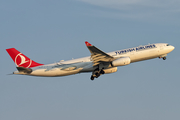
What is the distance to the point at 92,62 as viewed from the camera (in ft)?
171

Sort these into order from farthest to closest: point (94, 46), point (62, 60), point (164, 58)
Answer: point (164, 58) → point (62, 60) → point (94, 46)

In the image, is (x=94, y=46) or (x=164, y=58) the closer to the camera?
(x=94, y=46)

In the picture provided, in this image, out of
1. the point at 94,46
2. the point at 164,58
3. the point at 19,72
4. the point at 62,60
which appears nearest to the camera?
the point at 94,46

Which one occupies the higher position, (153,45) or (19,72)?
(153,45)

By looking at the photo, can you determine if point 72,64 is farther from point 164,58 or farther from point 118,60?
point 164,58

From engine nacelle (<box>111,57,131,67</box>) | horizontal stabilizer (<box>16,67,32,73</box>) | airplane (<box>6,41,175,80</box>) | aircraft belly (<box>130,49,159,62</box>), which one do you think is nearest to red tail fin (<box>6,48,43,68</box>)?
airplane (<box>6,41,175,80</box>)

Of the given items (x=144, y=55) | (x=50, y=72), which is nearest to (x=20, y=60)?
(x=50, y=72)

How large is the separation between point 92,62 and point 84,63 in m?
1.68

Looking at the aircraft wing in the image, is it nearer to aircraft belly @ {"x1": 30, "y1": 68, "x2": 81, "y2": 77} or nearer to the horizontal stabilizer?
aircraft belly @ {"x1": 30, "y1": 68, "x2": 81, "y2": 77}

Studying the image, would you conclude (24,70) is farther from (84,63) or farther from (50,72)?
(84,63)

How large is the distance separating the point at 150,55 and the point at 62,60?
18884 millimetres

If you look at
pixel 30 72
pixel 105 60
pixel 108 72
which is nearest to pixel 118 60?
pixel 105 60

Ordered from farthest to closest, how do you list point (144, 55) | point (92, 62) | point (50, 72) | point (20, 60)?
point (144, 55), point (20, 60), point (92, 62), point (50, 72)

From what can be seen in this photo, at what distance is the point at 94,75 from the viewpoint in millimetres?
56438
